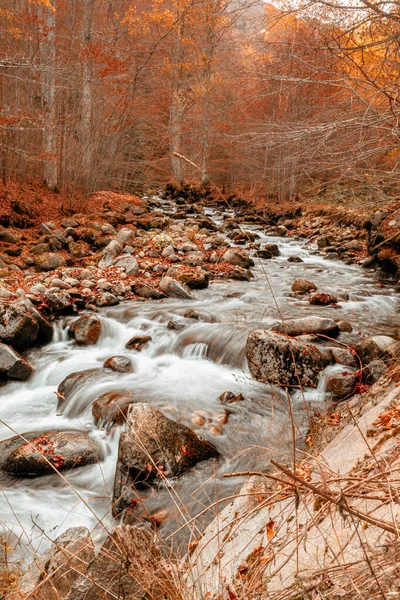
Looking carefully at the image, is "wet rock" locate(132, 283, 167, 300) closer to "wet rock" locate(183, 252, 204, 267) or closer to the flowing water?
the flowing water

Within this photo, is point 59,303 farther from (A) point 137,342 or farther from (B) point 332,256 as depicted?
(B) point 332,256

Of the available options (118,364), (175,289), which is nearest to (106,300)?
(175,289)

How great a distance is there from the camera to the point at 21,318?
5715 millimetres

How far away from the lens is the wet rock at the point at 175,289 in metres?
7.93

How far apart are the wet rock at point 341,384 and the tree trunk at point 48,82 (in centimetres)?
934

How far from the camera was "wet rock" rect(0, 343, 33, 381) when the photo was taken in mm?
5113

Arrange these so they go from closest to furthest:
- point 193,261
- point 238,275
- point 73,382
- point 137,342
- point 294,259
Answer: point 73,382
point 137,342
point 238,275
point 193,261
point 294,259

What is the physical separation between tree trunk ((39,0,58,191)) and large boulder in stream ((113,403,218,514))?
9.17m

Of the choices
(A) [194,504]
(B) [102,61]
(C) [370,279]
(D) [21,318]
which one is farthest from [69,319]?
(B) [102,61]

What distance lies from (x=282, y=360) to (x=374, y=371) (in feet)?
3.20

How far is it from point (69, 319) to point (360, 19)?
5663mm

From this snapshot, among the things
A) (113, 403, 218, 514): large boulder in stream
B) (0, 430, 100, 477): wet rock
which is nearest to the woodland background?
(113, 403, 218, 514): large boulder in stream

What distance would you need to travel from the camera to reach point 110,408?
14.1 feet

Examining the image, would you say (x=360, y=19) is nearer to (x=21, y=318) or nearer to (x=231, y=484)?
(x=231, y=484)
